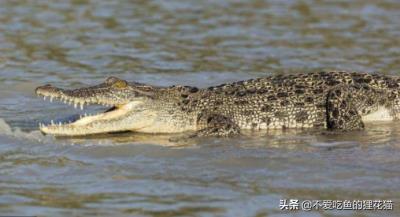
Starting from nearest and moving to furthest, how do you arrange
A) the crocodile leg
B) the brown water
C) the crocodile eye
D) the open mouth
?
the brown water → the open mouth → the crocodile eye → the crocodile leg

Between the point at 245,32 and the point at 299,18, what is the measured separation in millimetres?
1596

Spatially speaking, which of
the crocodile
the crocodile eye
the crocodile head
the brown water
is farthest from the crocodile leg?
the crocodile eye

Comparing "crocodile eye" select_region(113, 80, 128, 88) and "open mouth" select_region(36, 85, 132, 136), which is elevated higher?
"crocodile eye" select_region(113, 80, 128, 88)

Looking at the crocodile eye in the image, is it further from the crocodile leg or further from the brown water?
the crocodile leg

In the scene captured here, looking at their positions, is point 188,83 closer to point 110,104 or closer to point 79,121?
point 110,104

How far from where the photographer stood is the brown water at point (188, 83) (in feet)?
25.5

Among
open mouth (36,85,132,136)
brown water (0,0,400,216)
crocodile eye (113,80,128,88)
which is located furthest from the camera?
crocodile eye (113,80,128,88)

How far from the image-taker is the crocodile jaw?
997 cm

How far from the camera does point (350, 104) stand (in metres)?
10.6

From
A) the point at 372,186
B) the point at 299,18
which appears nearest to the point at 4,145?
the point at 372,186

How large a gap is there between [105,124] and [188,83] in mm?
3089

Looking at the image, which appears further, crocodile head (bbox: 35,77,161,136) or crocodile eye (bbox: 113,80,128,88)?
crocodile eye (bbox: 113,80,128,88)

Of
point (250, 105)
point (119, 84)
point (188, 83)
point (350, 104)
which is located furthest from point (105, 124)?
point (188, 83)

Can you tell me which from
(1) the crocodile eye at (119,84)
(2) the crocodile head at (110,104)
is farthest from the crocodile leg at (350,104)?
(1) the crocodile eye at (119,84)
